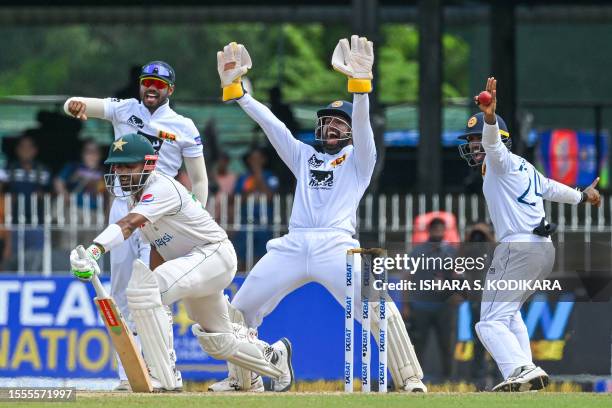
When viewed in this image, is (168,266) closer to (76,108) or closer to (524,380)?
(76,108)

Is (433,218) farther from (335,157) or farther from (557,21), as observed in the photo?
(557,21)

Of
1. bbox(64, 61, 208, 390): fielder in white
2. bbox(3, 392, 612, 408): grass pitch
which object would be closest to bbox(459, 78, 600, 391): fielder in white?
bbox(3, 392, 612, 408): grass pitch

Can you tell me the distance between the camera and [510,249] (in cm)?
1098

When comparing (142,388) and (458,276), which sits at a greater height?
(458,276)

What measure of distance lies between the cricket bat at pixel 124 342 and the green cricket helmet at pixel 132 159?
0.66 meters

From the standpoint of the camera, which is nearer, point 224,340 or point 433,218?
point 224,340

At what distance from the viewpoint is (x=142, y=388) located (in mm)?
10641

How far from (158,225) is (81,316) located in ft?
12.8

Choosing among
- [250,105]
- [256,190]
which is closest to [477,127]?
Answer: [250,105]

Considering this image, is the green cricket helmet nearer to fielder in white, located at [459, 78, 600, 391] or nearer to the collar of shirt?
the collar of shirt

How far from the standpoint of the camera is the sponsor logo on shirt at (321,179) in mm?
11227

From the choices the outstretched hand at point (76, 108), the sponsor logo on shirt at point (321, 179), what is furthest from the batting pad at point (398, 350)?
the outstretched hand at point (76, 108)

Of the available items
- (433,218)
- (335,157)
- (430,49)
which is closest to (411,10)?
(430,49)

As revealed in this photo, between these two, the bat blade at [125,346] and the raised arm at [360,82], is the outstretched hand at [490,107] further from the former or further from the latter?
the bat blade at [125,346]
